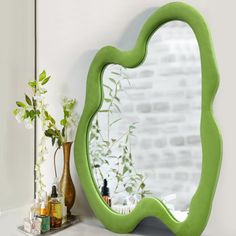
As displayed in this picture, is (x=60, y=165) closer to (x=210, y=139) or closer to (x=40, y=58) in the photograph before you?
(x=40, y=58)

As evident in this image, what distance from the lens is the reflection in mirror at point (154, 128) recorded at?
1216mm

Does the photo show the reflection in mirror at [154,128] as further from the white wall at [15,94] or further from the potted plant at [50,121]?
the white wall at [15,94]

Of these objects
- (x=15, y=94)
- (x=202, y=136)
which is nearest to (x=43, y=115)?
(x=15, y=94)

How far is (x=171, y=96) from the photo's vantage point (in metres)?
1.26

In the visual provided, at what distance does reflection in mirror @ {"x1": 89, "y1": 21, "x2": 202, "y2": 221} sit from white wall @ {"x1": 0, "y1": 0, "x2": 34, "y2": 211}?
0.32 m

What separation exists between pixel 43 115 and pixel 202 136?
1.98ft

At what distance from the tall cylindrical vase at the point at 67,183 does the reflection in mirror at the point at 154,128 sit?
9cm

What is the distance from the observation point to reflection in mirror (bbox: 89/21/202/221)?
1.22 m

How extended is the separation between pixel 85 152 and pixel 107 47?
0.38 m

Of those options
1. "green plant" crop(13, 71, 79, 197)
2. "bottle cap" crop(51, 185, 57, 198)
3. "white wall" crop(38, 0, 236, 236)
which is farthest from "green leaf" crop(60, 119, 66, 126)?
"bottle cap" crop(51, 185, 57, 198)

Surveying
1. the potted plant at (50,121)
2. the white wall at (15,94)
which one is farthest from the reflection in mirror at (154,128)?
the white wall at (15,94)

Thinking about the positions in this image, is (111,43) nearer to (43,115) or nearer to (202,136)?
(43,115)

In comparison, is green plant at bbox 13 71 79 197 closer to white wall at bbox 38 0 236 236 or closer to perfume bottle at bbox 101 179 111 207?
white wall at bbox 38 0 236 236

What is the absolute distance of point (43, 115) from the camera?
1.46 metres
